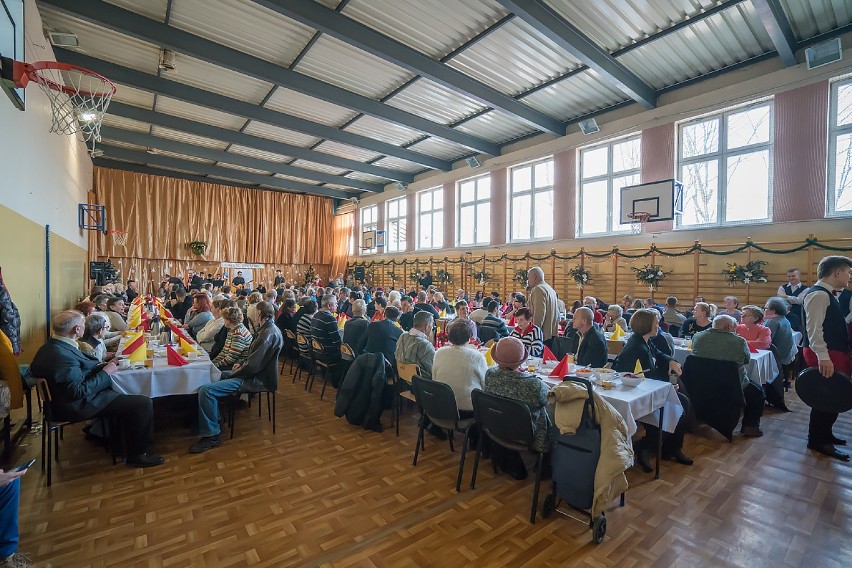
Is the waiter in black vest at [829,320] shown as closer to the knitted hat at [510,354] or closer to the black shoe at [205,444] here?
the knitted hat at [510,354]

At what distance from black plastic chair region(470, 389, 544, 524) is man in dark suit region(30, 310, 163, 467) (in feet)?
9.20

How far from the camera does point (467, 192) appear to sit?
1444 cm

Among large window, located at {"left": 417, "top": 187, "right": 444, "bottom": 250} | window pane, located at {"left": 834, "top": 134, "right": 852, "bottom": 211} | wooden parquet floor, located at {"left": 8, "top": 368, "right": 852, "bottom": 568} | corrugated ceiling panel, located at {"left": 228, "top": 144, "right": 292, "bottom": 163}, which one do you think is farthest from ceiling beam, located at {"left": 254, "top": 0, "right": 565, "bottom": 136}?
corrugated ceiling panel, located at {"left": 228, "top": 144, "right": 292, "bottom": 163}

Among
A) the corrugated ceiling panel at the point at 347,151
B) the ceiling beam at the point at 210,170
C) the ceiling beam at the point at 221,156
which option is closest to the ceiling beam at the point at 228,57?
the corrugated ceiling panel at the point at 347,151

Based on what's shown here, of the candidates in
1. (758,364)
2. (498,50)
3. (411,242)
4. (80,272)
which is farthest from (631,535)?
(411,242)

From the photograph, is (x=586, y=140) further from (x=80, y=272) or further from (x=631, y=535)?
(x=80, y=272)

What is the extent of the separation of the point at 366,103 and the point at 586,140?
19.2ft

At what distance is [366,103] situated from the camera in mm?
9844

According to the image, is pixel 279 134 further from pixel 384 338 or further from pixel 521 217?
pixel 384 338

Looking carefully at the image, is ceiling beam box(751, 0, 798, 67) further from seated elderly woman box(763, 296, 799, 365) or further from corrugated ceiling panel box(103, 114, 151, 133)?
corrugated ceiling panel box(103, 114, 151, 133)

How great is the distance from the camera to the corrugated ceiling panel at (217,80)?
8.52 meters

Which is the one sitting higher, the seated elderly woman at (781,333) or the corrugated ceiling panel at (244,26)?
the corrugated ceiling panel at (244,26)

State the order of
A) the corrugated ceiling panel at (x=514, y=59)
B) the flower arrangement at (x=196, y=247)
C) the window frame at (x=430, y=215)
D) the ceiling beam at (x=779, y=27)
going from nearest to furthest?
the ceiling beam at (x=779, y=27)
the corrugated ceiling panel at (x=514, y=59)
the window frame at (x=430, y=215)
the flower arrangement at (x=196, y=247)

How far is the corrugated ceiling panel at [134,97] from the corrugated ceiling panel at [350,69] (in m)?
4.63
